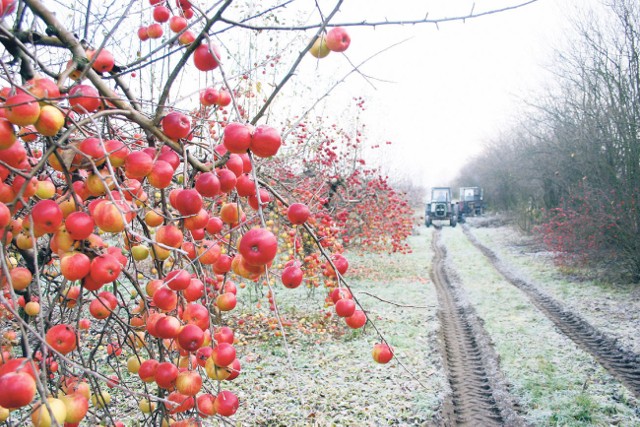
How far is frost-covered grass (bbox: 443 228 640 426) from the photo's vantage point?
13.5 feet

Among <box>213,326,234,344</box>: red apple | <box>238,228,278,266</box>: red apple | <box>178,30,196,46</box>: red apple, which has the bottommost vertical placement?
<box>213,326,234,344</box>: red apple

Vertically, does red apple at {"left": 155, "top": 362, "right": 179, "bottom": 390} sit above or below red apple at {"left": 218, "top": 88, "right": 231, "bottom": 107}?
below

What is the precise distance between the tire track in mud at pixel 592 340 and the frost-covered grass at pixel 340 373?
1870mm

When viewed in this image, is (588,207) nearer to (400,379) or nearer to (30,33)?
(400,379)

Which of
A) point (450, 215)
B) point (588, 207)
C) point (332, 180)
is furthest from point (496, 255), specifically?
point (450, 215)

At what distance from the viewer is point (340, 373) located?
17.5 ft

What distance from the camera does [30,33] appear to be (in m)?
1.34

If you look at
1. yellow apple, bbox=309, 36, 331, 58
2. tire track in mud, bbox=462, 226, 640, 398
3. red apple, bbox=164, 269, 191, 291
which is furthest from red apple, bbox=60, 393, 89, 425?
tire track in mud, bbox=462, 226, 640, 398

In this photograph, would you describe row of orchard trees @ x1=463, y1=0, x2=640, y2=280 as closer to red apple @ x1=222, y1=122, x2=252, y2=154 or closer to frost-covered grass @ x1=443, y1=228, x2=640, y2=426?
frost-covered grass @ x1=443, y1=228, x2=640, y2=426

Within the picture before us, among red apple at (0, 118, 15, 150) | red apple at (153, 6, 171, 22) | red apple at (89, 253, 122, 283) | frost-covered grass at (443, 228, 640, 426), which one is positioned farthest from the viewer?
frost-covered grass at (443, 228, 640, 426)

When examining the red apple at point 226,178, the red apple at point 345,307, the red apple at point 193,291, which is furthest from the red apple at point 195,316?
the red apple at point 345,307

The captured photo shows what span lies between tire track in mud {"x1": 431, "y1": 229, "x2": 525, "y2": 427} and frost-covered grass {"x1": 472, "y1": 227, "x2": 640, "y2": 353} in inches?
69.4

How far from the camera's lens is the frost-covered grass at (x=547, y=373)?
13.5 ft

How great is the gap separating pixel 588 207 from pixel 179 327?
11.0 meters
